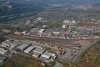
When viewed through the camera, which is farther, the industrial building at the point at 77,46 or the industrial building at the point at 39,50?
the industrial building at the point at 77,46

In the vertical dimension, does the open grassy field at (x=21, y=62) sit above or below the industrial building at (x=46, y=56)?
below

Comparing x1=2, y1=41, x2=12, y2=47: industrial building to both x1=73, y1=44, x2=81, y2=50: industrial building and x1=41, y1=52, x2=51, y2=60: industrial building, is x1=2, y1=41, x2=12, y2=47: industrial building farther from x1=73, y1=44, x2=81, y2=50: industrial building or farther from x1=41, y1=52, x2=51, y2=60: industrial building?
x1=73, y1=44, x2=81, y2=50: industrial building

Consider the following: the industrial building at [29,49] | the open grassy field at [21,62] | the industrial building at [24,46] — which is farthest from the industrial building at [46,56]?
the industrial building at [24,46]

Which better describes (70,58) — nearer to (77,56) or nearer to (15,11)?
(77,56)

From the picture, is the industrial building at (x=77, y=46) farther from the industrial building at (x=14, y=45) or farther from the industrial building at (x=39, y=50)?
the industrial building at (x=14, y=45)

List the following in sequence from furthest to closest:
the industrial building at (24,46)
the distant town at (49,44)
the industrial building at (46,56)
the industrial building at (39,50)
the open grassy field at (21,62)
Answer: the industrial building at (24,46)
the industrial building at (39,50)
the distant town at (49,44)
the industrial building at (46,56)
the open grassy field at (21,62)

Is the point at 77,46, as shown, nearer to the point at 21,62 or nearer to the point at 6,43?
the point at 21,62

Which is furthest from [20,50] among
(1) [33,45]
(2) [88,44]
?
(2) [88,44]

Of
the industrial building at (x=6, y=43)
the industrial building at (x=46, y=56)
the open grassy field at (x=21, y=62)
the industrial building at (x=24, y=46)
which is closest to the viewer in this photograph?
the open grassy field at (x=21, y=62)
